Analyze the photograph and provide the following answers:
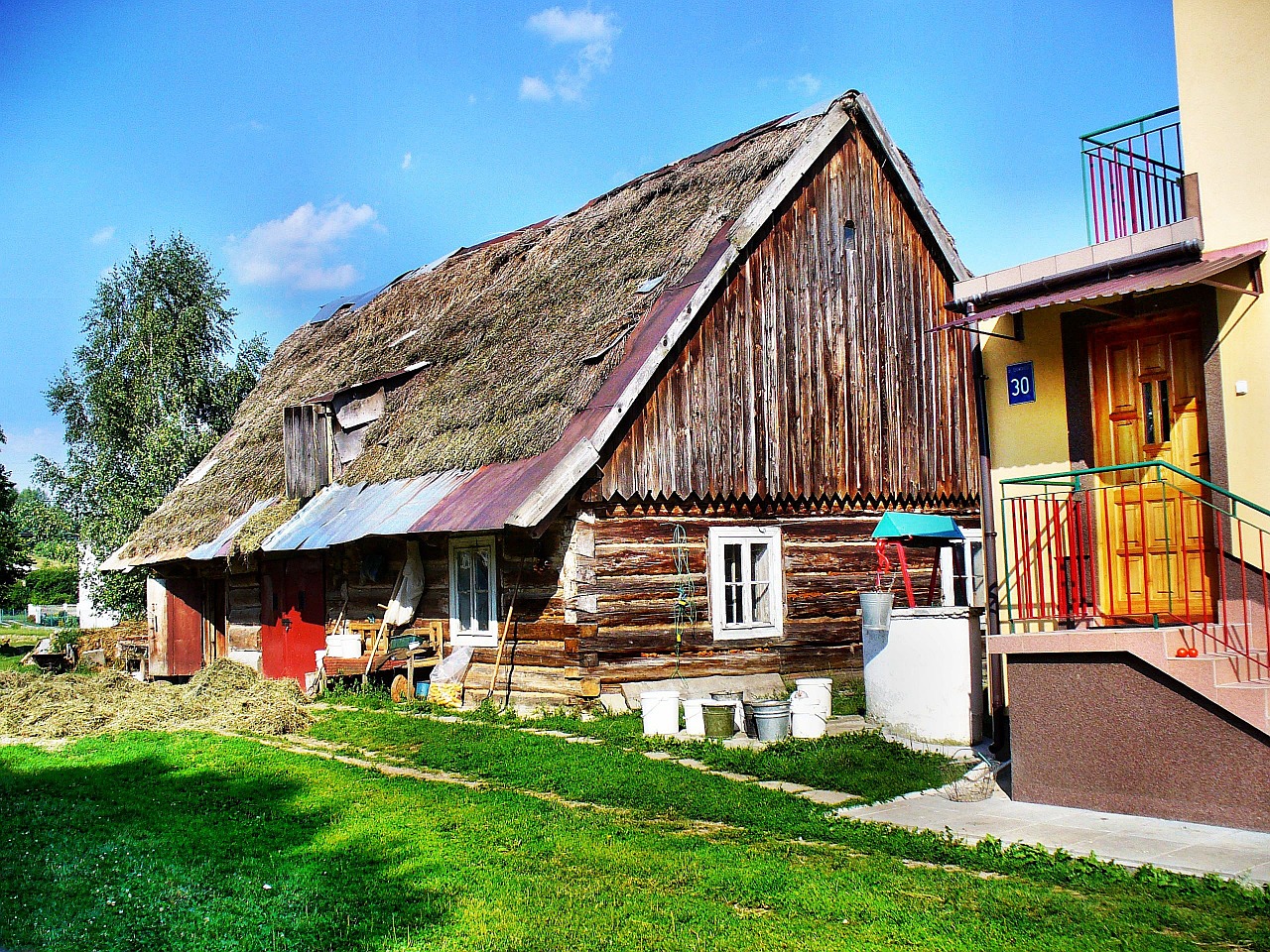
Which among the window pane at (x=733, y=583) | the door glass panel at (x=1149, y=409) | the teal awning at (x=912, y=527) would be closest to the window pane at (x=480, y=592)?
the window pane at (x=733, y=583)

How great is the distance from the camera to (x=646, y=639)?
14.4 m

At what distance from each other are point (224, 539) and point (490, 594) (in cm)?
625

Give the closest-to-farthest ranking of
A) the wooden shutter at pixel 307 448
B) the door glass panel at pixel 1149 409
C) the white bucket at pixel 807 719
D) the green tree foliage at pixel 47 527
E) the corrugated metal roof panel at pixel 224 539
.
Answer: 1. the door glass panel at pixel 1149 409
2. the white bucket at pixel 807 719
3. the corrugated metal roof panel at pixel 224 539
4. the wooden shutter at pixel 307 448
5. the green tree foliage at pixel 47 527

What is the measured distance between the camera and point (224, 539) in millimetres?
18828

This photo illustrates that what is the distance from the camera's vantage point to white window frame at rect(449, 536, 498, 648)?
1506cm

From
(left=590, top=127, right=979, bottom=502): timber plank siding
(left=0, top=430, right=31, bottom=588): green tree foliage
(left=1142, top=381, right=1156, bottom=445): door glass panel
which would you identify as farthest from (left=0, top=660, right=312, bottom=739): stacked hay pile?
(left=0, top=430, right=31, bottom=588): green tree foliage

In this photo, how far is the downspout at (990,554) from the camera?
9883mm

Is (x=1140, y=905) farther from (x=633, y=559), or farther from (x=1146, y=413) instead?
(x=633, y=559)

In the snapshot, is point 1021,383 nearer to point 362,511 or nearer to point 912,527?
point 912,527

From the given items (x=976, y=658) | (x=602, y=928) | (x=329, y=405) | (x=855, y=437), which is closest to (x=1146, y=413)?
(x=976, y=658)

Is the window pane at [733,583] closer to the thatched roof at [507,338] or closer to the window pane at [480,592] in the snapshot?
the thatched roof at [507,338]

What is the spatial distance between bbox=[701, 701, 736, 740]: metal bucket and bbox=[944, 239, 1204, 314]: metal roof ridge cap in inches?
198

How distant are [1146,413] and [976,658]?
304 centimetres

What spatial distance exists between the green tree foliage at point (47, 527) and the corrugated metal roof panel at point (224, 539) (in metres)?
12.8
